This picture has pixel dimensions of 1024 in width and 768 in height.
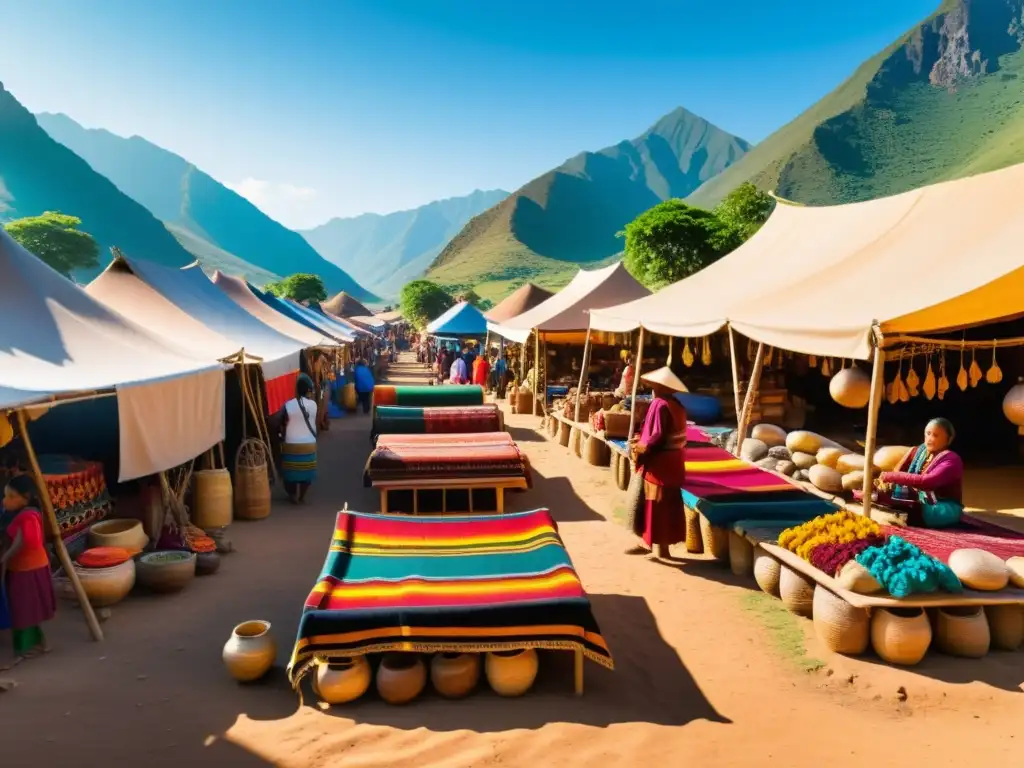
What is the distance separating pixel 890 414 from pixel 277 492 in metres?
9.79

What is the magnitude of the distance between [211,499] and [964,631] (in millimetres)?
6695

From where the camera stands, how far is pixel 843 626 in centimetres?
429

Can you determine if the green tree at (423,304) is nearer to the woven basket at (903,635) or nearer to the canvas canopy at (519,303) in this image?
the canvas canopy at (519,303)

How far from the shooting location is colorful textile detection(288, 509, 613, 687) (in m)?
3.76

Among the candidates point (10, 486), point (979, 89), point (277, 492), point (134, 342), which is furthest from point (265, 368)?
point (979, 89)

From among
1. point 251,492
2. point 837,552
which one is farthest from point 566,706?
point 251,492

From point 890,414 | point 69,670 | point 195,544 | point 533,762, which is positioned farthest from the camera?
point 890,414

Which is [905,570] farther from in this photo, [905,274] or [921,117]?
[921,117]

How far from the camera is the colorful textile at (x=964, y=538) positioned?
196 inches

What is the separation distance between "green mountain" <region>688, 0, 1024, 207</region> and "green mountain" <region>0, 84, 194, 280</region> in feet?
354

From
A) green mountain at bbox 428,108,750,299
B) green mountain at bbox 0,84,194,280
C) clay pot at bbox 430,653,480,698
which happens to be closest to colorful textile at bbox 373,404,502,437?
clay pot at bbox 430,653,480,698

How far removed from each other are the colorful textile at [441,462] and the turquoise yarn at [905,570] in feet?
13.2

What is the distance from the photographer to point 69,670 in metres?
4.11

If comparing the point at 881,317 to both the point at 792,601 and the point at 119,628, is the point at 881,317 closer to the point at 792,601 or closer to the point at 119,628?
the point at 792,601
